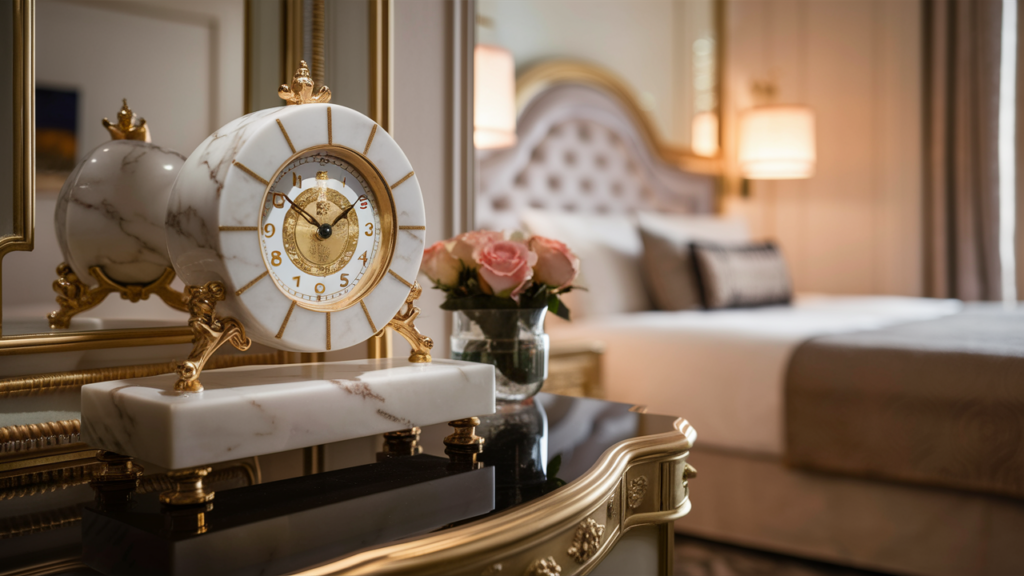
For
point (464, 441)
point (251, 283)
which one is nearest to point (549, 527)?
point (464, 441)

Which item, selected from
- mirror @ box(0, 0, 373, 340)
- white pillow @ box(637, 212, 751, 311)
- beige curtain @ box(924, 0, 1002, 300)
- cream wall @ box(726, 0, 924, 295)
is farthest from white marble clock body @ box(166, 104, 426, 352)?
beige curtain @ box(924, 0, 1002, 300)

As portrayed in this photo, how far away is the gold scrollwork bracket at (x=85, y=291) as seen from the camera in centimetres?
92

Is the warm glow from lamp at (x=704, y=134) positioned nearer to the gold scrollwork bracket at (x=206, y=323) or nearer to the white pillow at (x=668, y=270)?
the white pillow at (x=668, y=270)

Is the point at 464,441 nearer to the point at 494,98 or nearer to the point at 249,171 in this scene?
the point at 249,171

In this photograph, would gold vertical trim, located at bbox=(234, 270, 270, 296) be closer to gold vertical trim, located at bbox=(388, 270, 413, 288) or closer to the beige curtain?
gold vertical trim, located at bbox=(388, 270, 413, 288)

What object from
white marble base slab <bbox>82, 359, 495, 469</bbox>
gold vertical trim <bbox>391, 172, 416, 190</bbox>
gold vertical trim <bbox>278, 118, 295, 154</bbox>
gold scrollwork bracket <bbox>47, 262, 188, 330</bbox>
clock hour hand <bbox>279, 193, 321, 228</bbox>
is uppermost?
gold vertical trim <bbox>278, 118, 295, 154</bbox>

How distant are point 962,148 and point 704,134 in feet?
4.45

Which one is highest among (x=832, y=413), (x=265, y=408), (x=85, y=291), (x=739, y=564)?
(x=85, y=291)

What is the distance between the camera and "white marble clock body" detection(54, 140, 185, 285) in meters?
0.91

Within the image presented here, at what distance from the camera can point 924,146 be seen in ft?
13.9

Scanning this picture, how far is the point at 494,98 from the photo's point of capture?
2.76 meters

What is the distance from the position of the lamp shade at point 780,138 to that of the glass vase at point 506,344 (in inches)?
128

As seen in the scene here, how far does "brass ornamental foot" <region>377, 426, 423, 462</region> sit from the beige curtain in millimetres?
3979

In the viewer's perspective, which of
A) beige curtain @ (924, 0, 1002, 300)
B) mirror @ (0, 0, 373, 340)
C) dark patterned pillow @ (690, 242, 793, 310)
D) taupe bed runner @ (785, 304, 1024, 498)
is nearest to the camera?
mirror @ (0, 0, 373, 340)
